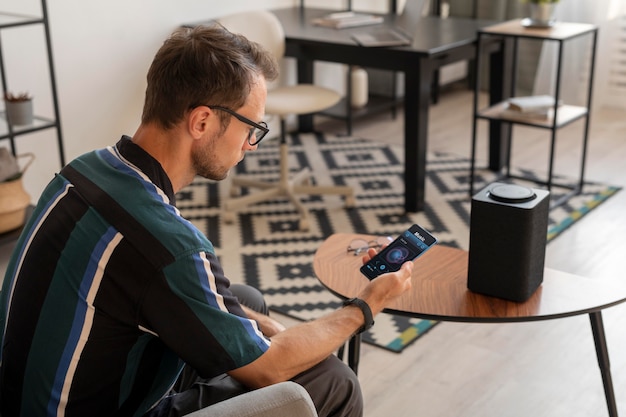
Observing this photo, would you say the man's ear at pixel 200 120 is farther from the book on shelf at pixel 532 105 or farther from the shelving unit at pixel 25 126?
the book on shelf at pixel 532 105

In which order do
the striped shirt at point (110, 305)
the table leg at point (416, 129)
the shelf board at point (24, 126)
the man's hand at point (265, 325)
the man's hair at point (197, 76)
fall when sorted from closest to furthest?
the striped shirt at point (110, 305), the man's hair at point (197, 76), the man's hand at point (265, 325), the shelf board at point (24, 126), the table leg at point (416, 129)

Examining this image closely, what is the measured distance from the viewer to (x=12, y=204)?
282 centimetres

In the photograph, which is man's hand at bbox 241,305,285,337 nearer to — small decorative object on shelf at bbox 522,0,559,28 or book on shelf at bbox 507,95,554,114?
book on shelf at bbox 507,95,554,114

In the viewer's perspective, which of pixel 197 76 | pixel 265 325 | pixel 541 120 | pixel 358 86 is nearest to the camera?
pixel 197 76

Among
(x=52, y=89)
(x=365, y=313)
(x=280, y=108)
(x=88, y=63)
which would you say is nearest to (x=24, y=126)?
(x=52, y=89)

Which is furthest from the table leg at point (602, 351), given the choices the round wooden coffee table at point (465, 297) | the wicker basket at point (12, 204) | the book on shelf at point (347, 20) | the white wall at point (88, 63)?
the white wall at point (88, 63)

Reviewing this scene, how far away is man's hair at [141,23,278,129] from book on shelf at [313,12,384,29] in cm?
248

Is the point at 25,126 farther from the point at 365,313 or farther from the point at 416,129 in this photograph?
the point at 365,313

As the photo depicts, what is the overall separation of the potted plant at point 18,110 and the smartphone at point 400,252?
170cm

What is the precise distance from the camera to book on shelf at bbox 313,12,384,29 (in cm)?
388

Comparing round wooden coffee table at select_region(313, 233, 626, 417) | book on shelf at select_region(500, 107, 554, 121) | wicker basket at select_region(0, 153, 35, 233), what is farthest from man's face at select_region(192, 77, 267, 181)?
book on shelf at select_region(500, 107, 554, 121)

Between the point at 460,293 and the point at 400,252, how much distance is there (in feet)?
0.62

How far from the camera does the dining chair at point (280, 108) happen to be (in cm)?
348

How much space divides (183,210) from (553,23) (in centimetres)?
175
